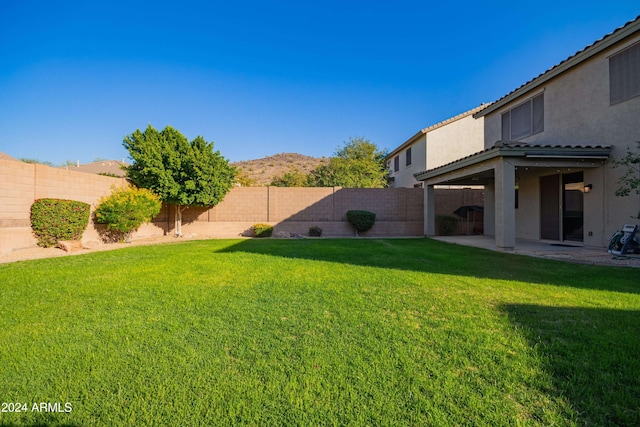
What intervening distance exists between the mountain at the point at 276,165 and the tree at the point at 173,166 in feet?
112

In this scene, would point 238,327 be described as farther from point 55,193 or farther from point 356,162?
point 356,162

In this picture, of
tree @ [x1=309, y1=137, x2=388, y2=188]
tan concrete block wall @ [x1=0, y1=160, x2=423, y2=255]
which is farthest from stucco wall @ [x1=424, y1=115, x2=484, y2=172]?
tree @ [x1=309, y1=137, x2=388, y2=188]

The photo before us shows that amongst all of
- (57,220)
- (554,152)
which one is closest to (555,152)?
(554,152)

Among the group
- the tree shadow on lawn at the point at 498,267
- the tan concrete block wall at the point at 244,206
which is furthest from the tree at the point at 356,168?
the tree shadow on lawn at the point at 498,267

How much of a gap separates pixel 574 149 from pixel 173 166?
15.2m

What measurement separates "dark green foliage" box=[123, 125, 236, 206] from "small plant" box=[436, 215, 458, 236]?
11507 millimetres

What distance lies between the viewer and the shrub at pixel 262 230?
15703 millimetres

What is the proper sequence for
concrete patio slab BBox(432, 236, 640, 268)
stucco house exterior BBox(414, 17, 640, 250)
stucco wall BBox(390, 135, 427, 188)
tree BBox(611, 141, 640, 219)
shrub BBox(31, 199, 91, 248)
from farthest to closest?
stucco wall BBox(390, 135, 427, 188)
shrub BBox(31, 199, 91, 248)
stucco house exterior BBox(414, 17, 640, 250)
tree BBox(611, 141, 640, 219)
concrete patio slab BBox(432, 236, 640, 268)

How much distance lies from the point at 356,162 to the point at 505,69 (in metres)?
12.8

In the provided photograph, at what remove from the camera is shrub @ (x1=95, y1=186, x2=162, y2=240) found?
→ 39.0 ft

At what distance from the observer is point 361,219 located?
632 inches

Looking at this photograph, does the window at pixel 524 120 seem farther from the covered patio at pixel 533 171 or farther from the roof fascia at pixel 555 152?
the roof fascia at pixel 555 152


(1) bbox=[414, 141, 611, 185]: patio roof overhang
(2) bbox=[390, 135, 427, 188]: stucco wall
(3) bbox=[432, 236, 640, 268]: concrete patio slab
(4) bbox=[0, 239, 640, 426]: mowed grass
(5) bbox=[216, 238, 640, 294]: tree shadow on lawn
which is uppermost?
(2) bbox=[390, 135, 427, 188]: stucco wall

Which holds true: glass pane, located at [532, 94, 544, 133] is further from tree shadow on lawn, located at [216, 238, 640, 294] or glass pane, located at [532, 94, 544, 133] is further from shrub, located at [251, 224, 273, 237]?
shrub, located at [251, 224, 273, 237]
